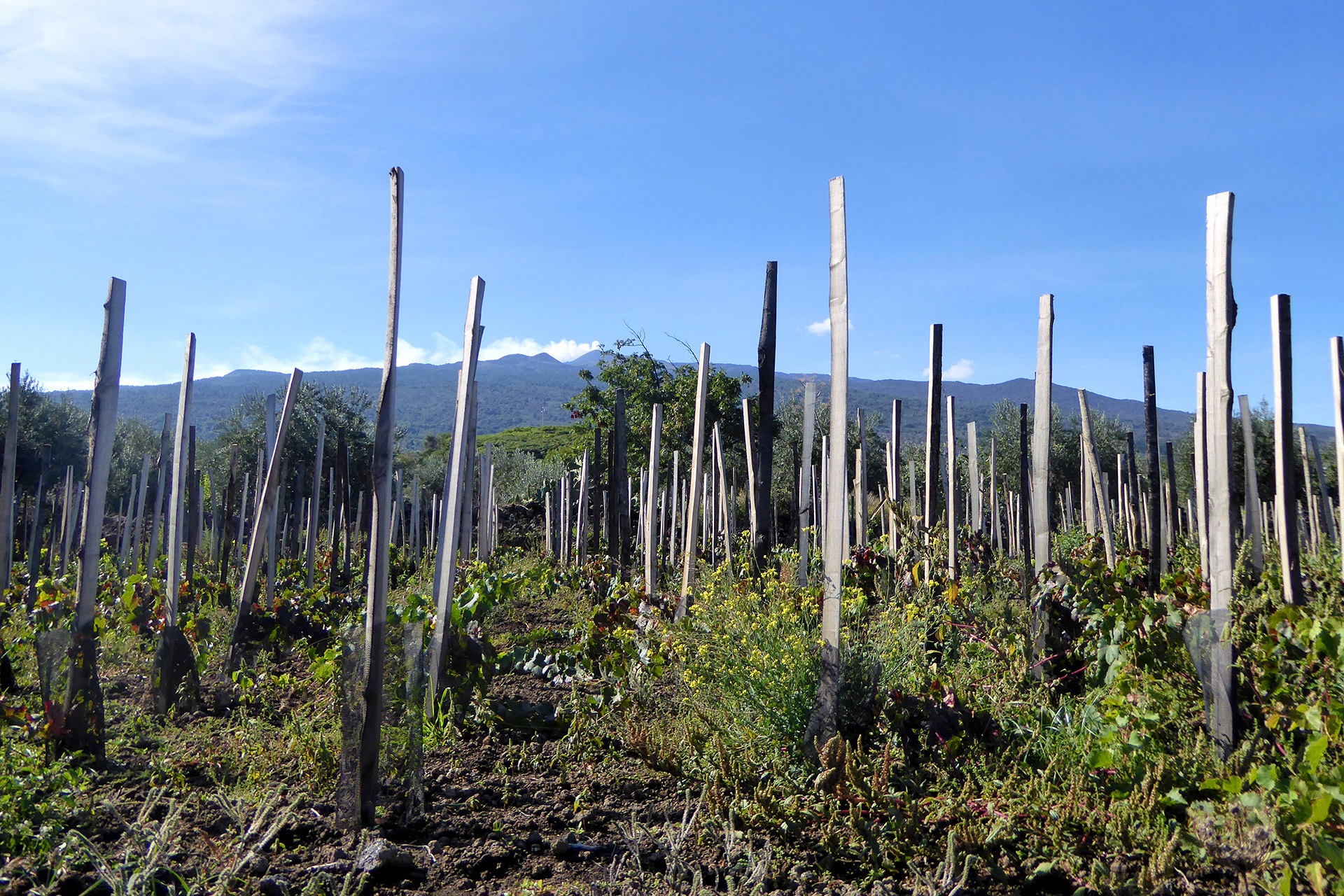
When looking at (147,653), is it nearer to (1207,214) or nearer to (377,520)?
(377,520)

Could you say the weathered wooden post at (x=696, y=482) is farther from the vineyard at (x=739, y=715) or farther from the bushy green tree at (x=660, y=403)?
the bushy green tree at (x=660, y=403)

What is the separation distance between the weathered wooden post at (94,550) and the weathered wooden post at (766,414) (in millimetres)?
3280

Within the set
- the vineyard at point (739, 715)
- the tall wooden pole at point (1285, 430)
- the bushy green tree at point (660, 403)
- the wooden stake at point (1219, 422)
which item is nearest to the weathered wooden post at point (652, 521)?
the vineyard at point (739, 715)

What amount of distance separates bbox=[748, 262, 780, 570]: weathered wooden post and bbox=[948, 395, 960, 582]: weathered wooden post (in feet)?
4.61

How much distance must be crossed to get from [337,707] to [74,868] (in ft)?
4.11

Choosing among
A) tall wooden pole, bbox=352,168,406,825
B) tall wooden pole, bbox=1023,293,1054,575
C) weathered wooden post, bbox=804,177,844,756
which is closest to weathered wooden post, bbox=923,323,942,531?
tall wooden pole, bbox=1023,293,1054,575

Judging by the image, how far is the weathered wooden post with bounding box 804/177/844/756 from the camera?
340cm

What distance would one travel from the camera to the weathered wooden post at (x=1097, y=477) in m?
5.68

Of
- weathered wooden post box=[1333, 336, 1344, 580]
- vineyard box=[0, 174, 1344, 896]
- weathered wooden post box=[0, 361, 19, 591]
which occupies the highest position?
weathered wooden post box=[1333, 336, 1344, 580]

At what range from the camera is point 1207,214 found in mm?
3461

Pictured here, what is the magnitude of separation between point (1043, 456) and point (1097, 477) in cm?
161

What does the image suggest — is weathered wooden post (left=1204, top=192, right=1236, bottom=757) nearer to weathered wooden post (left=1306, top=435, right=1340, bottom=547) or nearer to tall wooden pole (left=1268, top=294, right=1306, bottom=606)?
tall wooden pole (left=1268, top=294, right=1306, bottom=606)

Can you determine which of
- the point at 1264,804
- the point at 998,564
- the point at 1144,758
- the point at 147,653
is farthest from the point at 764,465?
the point at 147,653

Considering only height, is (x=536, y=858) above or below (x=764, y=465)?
below
